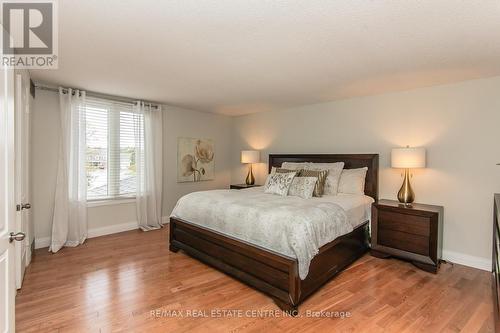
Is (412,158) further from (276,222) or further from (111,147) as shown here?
(111,147)

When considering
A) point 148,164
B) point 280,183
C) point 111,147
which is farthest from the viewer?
point 148,164

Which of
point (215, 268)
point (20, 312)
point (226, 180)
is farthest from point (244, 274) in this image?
point (226, 180)

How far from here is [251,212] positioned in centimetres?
274

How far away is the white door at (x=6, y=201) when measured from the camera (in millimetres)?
1359

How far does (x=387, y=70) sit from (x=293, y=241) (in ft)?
7.07

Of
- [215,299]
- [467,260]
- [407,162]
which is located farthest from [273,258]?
[467,260]

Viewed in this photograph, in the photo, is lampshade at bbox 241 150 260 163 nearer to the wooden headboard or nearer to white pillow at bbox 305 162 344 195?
the wooden headboard

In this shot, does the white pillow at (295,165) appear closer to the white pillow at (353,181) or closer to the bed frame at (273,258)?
the white pillow at (353,181)

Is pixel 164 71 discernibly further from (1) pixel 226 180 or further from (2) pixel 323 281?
(1) pixel 226 180

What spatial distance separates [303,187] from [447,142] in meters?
1.91

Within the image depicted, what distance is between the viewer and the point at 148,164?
469 centimetres

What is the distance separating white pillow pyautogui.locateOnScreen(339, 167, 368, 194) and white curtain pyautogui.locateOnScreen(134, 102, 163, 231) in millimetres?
3199

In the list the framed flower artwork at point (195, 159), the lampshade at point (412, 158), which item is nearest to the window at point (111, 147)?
the framed flower artwork at point (195, 159)

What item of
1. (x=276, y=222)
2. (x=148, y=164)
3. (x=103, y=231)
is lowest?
(x=103, y=231)
